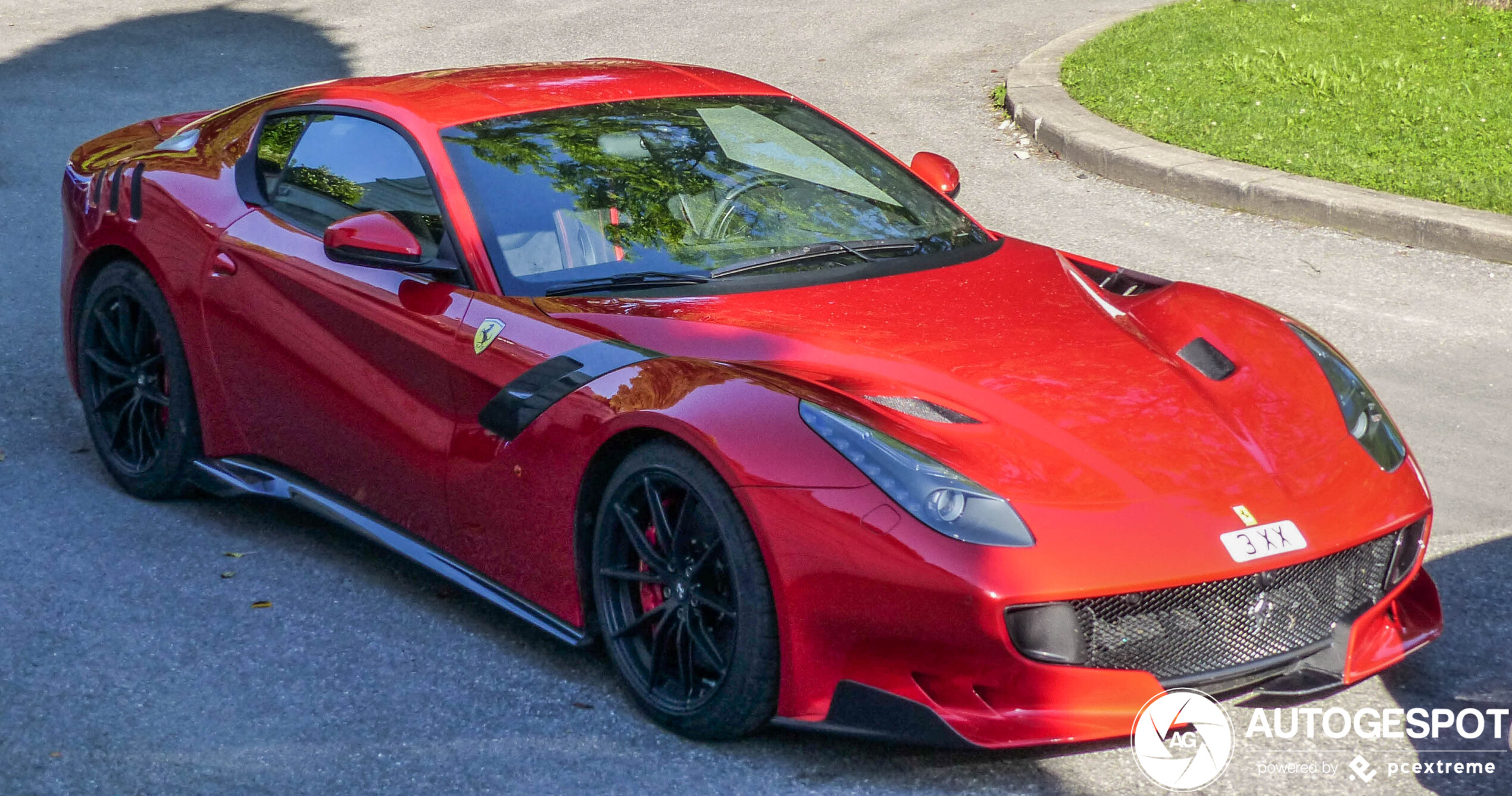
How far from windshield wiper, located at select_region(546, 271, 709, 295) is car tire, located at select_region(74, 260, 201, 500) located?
153 cm

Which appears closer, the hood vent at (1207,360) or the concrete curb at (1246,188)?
the hood vent at (1207,360)

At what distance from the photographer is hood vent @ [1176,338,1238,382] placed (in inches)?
145

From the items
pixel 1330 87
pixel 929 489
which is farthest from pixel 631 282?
pixel 1330 87

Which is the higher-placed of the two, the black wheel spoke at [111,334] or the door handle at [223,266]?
the door handle at [223,266]

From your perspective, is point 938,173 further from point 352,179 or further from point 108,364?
point 108,364

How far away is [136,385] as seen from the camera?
5000mm

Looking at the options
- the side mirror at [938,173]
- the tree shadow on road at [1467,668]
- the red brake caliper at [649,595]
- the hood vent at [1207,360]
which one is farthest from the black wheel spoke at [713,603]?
the side mirror at [938,173]

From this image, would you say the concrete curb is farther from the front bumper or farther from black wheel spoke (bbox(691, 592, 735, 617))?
black wheel spoke (bbox(691, 592, 735, 617))

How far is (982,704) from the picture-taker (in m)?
3.03

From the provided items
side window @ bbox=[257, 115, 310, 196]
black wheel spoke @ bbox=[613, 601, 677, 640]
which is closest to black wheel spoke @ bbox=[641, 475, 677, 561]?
black wheel spoke @ bbox=[613, 601, 677, 640]

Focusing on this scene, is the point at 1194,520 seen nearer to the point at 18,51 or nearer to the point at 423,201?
the point at 423,201

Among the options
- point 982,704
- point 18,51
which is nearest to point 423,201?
point 982,704

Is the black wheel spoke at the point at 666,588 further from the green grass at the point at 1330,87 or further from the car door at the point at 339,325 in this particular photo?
the green grass at the point at 1330,87

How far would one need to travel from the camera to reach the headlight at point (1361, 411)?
11.7ft
